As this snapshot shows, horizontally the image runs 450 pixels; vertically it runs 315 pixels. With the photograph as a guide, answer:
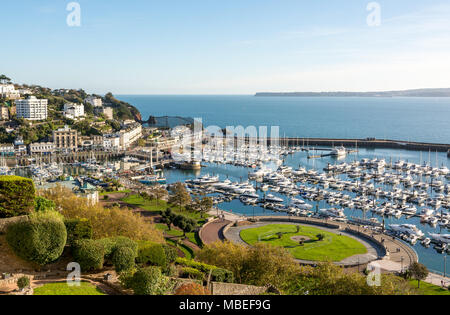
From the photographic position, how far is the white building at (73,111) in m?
96.2

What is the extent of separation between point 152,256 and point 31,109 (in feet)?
270

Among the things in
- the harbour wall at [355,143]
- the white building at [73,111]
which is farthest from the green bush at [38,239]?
the white building at [73,111]

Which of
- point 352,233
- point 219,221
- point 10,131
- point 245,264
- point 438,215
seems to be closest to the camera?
point 245,264

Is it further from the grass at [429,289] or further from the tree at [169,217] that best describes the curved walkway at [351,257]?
the tree at [169,217]

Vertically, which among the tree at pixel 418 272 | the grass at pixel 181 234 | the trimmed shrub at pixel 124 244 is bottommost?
the grass at pixel 181 234

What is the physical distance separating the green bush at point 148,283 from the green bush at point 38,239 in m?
3.64

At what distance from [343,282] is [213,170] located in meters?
52.5

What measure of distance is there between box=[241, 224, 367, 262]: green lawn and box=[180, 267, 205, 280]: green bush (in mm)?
11617

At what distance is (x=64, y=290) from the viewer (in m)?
12.9

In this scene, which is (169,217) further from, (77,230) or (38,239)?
(38,239)

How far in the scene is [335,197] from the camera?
4644cm
